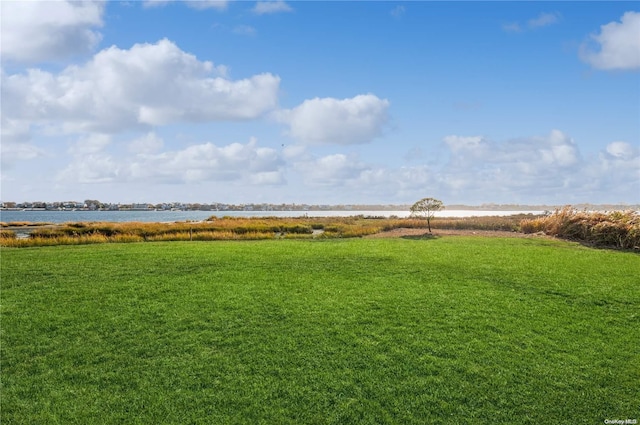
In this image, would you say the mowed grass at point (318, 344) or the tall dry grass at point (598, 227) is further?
the tall dry grass at point (598, 227)

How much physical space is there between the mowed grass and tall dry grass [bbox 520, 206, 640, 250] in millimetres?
7441

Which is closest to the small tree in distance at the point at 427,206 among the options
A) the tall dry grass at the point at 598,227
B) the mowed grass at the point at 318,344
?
the tall dry grass at the point at 598,227

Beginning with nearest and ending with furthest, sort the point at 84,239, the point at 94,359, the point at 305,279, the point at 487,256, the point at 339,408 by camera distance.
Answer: the point at 339,408, the point at 94,359, the point at 305,279, the point at 487,256, the point at 84,239

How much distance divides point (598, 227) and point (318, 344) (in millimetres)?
17729

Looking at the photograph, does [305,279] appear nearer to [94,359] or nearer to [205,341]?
[205,341]

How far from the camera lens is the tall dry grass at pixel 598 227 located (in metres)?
17.8

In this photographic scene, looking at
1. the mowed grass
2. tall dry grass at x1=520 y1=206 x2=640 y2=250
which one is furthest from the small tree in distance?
the mowed grass

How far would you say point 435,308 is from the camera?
8359 mm

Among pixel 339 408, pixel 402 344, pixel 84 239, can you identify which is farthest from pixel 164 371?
pixel 84 239

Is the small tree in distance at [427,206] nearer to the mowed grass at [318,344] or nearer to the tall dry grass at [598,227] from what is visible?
the tall dry grass at [598,227]

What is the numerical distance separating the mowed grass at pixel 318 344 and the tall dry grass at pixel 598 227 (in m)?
7.44

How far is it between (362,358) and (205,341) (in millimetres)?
2690

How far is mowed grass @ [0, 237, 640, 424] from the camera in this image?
5.48 m

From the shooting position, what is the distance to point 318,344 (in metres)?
6.86
